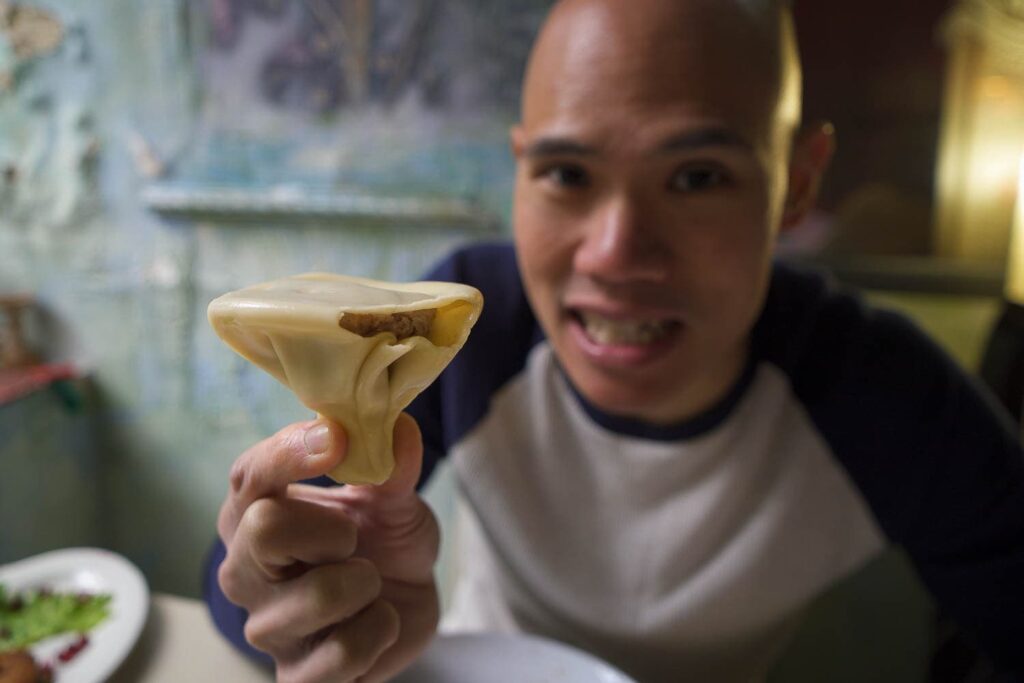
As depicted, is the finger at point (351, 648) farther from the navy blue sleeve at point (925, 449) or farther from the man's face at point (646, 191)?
the navy blue sleeve at point (925, 449)

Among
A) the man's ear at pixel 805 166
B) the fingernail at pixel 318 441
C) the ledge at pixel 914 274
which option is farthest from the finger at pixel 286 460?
the ledge at pixel 914 274

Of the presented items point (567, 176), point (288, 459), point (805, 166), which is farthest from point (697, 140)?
point (288, 459)

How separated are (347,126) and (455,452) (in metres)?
1.28

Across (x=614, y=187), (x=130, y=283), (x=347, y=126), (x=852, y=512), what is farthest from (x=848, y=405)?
(x=130, y=283)

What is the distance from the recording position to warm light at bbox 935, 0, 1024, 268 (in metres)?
1.53

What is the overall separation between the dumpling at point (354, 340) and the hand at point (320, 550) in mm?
22

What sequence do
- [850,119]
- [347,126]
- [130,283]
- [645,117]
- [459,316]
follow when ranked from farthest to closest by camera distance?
[130,283]
[347,126]
[850,119]
[645,117]
[459,316]

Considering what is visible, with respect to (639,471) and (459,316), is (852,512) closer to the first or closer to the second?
(639,471)

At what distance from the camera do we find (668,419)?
961 millimetres

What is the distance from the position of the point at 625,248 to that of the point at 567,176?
133 mm

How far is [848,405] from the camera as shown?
0.97 m

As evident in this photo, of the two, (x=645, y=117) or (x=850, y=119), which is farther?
(x=850, y=119)

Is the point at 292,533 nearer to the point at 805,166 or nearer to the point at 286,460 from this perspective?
the point at 286,460

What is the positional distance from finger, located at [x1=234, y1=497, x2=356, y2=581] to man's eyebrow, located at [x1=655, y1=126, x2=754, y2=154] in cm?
52
